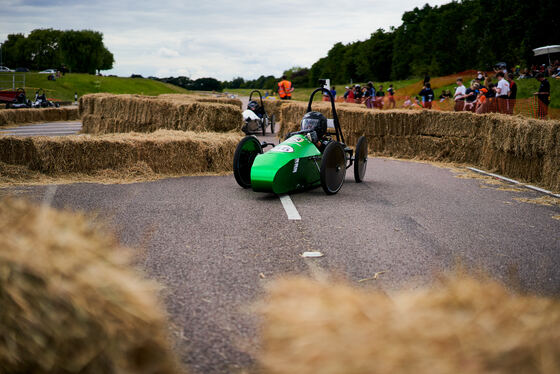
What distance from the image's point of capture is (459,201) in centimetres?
921

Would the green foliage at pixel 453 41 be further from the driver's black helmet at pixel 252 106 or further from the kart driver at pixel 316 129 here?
the kart driver at pixel 316 129

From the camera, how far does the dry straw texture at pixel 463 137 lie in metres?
11.7

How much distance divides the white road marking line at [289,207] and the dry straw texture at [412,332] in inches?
206

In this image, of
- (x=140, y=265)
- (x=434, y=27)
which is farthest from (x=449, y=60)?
(x=140, y=265)

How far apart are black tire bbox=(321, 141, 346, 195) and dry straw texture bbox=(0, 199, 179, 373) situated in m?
6.56

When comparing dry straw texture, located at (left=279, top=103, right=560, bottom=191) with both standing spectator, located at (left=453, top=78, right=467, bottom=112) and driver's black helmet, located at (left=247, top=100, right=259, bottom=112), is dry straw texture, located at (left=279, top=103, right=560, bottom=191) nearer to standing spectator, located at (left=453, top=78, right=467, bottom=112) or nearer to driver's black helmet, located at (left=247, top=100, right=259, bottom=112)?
driver's black helmet, located at (left=247, top=100, right=259, bottom=112)

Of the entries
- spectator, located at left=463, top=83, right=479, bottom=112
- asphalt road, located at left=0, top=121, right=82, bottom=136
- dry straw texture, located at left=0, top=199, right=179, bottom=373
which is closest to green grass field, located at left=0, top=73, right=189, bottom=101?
asphalt road, located at left=0, top=121, right=82, bottom=136

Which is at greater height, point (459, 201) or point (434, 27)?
point (434, 27)

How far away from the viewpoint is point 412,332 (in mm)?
1922

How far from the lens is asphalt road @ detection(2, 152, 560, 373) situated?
404 centimetres

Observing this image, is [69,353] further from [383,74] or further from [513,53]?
[383,74]

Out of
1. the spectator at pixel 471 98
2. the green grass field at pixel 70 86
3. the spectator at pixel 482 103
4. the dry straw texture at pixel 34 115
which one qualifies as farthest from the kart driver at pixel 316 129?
the green grass field at pixel 70 86

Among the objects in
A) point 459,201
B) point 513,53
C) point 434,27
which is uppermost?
point 434,27

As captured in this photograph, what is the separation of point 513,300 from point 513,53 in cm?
6053
